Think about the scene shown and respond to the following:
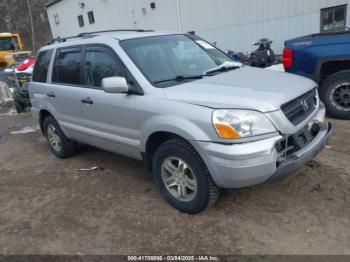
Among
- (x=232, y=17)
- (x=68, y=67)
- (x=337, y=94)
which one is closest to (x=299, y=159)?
(x=337, y=94)

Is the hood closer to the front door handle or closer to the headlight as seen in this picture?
the headlight

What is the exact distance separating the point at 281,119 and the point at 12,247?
281 centimetres

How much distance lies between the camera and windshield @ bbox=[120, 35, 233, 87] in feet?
12.4

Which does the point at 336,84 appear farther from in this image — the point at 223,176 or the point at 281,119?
the point at 223,176

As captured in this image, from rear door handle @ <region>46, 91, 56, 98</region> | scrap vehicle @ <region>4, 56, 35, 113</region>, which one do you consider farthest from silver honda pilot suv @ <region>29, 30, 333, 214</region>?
scrap vehicle @ <region>4, 56, 35, 113</region>

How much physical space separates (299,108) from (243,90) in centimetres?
60

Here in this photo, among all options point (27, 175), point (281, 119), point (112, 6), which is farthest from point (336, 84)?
point (112, 6)

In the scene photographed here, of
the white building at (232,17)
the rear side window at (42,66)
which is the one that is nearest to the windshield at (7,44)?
the white building at (232,17)

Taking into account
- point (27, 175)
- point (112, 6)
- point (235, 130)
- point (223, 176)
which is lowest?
point (27, 175)

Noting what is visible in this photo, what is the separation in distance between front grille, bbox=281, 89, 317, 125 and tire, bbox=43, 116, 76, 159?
3562 millimetres

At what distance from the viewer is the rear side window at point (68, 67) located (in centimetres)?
469

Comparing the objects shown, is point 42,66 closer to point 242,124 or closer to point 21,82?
point 242,124

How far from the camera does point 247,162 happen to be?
9.69 feet

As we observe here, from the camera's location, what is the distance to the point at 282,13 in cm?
1212
